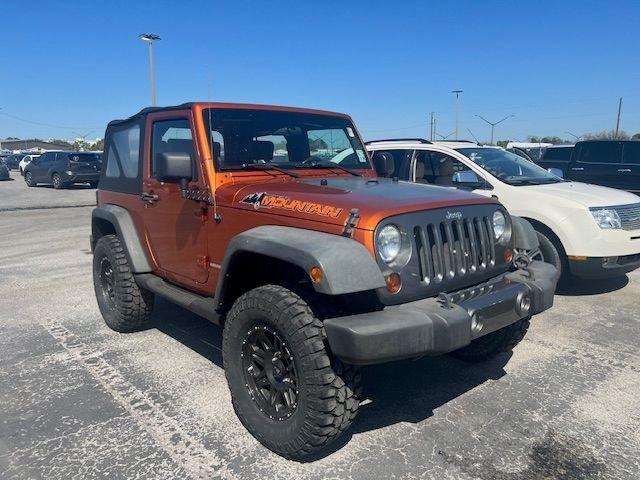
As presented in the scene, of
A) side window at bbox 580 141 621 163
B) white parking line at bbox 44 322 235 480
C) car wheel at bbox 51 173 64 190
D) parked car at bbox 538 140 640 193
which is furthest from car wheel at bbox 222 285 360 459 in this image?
car wheel at bbox 51 173 64 190

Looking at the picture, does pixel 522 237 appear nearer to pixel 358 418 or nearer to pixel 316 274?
pixel 358 418

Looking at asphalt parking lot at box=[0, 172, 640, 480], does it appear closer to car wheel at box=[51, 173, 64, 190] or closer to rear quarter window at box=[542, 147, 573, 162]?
rear quarter window at box=[542, 147, 573, 162]

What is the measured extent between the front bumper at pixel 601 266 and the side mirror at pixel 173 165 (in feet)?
14.1

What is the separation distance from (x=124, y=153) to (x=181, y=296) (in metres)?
1.76

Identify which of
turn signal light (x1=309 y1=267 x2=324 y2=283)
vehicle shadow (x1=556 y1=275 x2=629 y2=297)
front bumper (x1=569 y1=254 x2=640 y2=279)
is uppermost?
turn signal light (x1=309 y1=267 x2=324 y2=283)

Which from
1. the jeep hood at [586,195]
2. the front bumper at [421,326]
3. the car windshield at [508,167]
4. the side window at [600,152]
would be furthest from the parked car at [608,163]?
the front bumper at [421,326]

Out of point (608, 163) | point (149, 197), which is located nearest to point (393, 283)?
point (149, 197)

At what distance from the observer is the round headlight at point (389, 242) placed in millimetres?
2750

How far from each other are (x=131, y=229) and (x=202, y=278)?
1219 mm

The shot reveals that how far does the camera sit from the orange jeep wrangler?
2615mm

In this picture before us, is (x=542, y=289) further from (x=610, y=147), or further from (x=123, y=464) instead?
(x=610, y=147)

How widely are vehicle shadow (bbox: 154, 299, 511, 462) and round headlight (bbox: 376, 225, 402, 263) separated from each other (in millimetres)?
1131

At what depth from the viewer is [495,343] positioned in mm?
3863

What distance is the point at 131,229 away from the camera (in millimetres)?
4617
